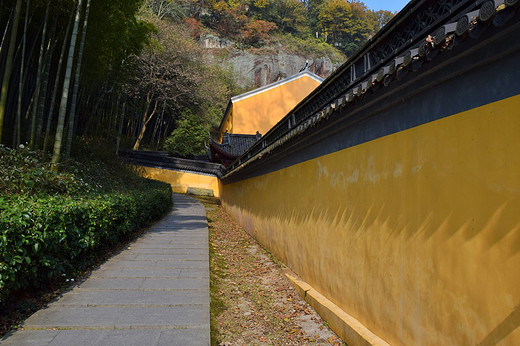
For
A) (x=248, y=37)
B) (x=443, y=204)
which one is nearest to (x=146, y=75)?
(x=443, y=204)

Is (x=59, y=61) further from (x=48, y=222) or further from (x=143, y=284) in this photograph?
(x=143, y=284)

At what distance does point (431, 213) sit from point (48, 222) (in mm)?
3815

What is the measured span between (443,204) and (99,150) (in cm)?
1435

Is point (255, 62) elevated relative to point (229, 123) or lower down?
elevated

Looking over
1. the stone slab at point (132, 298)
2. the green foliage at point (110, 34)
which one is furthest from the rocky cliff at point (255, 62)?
the stone slab at point (132, 298)

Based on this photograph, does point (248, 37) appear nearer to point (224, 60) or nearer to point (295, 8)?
point (224, 60)

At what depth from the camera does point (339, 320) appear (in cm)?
353

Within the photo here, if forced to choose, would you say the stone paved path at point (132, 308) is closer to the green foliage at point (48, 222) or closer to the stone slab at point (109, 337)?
the stone slab at point (109, 337)

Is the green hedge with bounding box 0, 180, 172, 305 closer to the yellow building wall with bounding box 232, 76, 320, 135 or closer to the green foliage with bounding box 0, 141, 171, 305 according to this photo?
the green foliage with bounding box 0, 141, 171, 305

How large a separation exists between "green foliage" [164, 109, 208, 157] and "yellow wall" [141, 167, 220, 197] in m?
2.89

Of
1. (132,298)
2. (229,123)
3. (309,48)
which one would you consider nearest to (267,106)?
(229,123)

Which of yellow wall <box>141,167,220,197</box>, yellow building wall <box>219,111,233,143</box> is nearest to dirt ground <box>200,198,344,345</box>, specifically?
yellow wall <box>141,167,220,197</box>

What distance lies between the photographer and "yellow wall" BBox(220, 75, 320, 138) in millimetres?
24234

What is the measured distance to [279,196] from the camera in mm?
6809
